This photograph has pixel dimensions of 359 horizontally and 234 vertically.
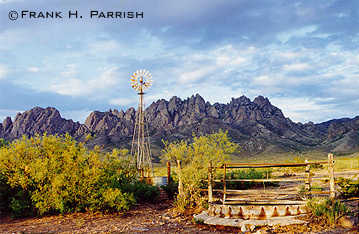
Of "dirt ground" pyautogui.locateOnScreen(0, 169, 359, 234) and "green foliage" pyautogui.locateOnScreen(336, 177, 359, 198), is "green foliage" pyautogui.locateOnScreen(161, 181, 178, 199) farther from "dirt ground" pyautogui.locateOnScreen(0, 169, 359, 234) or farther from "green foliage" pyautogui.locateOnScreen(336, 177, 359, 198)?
"green foliage" pyautogui.locateOnScreen(336, 177, 359, 198)

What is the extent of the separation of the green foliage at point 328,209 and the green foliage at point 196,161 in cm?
398

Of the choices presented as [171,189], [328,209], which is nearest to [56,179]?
[171,189]

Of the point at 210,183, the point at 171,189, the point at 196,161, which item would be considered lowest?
the point at 171,189

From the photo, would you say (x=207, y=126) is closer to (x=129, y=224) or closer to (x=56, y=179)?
(x=56, y=179)

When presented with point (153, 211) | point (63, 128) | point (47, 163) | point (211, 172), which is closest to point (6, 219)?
point (47, 163)

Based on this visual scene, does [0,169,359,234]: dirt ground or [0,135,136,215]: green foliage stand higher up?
[0,135,136,215]: green foliage

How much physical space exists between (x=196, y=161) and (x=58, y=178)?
505 centimetres

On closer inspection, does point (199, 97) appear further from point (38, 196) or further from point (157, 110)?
point (38, 196)

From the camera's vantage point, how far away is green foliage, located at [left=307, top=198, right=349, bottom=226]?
8222 mm

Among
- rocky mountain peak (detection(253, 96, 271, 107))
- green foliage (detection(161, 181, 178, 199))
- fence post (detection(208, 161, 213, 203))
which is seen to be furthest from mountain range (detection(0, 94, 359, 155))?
fence post (detection(208, 161, 213, 203))

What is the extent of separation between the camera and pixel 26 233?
30.9 feet

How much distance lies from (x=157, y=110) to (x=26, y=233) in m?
113

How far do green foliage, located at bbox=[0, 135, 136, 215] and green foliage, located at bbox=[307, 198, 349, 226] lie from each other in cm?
630

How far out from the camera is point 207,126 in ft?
299
